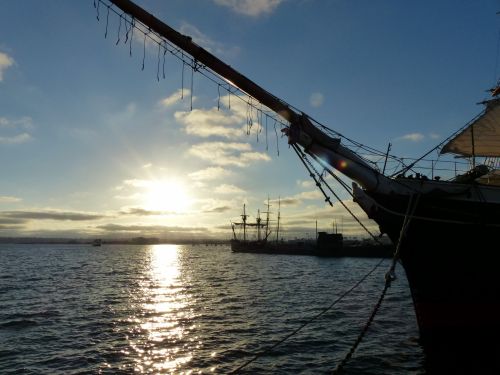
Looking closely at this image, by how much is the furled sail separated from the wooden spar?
12.9 metres

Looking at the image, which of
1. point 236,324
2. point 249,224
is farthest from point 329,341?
point 249,224

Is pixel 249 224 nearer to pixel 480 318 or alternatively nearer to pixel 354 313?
pixel 354 313

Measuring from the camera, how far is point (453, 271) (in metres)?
13.9

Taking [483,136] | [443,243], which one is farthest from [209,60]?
[483,136]

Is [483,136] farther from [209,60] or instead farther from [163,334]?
[163,334]

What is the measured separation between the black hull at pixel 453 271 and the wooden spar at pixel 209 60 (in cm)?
496

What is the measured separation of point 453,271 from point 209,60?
35.7 ft

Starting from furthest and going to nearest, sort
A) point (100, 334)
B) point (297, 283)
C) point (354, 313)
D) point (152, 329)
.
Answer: point (297, 283), point (354, 313), point (152, 329), point (100, 334)

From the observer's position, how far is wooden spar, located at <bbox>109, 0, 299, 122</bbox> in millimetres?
11453

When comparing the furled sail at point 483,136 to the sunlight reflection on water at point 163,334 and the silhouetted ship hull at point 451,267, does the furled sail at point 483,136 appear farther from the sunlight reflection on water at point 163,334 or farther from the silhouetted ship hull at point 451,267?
the sunlight reflection on water at point 163,334

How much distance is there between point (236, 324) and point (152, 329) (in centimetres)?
393

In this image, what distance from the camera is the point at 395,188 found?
46.6 feet

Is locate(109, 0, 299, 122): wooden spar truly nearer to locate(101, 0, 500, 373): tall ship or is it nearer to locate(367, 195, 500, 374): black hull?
Result: locate(101, 0, 500, 373): tall ship

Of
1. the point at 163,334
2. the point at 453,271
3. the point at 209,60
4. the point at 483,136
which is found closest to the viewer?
the point at 209,60
